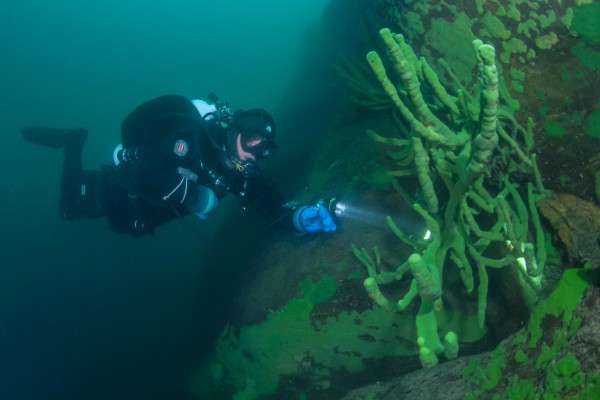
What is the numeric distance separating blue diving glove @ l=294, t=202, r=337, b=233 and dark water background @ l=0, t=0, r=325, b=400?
2.06 m

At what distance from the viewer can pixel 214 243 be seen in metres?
7.32

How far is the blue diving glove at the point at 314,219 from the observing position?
366 cm

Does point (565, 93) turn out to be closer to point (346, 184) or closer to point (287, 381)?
point (346, 184)

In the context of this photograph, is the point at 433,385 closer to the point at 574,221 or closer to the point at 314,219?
the point at 574,221

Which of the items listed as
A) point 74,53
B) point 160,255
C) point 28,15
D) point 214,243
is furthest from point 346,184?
point 28,15

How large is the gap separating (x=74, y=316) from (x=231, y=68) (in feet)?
64.5

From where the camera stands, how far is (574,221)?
7.63ft

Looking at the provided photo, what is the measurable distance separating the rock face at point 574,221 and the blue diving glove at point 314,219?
1.74 m

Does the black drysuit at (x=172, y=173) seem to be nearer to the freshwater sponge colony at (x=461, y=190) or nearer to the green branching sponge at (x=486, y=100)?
the freshwater sponge colony at (x=461, y=190)

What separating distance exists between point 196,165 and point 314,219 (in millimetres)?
1493

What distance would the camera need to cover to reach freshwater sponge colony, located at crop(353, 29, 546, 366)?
4.99 feet

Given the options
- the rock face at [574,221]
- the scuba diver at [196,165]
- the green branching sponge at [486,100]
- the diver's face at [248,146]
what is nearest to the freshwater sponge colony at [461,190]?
the green branching sponge at [486,100]

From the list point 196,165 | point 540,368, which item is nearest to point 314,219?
point 196,165

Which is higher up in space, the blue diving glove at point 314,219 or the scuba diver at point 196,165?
the scuba diver at point 196,165
